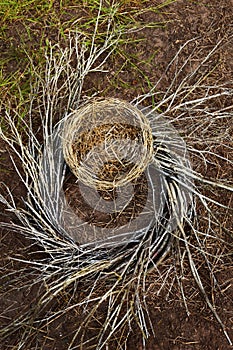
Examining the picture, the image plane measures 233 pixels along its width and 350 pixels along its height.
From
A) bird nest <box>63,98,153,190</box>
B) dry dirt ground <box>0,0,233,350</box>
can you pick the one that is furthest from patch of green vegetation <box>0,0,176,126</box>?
bird nest <box>63,98,153,190</box>

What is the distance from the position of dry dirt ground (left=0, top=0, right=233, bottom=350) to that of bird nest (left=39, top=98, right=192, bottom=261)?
0.41 ft

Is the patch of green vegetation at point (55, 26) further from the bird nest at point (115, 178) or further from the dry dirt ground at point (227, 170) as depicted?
the bird nest at point (115, 178)

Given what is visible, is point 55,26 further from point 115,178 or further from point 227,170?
point 227,170

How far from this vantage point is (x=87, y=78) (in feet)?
6.11

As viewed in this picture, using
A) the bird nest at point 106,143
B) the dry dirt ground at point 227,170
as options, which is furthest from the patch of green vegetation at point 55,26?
the bird nest at point 106,143

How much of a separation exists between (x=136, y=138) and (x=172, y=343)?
0.59 m

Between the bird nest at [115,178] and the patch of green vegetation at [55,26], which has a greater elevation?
the patch of green vegetation at [55,26]

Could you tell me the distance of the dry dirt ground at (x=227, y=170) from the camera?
65.9 inches

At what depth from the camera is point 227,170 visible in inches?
70.0

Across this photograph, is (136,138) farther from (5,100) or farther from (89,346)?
(89,346)

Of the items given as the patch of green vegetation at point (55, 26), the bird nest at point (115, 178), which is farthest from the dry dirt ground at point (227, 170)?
the bird nest at point (115, 178)

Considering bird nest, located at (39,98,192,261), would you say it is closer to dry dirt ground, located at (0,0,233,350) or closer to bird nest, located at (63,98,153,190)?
bird nest, located at (63,98,153,190)

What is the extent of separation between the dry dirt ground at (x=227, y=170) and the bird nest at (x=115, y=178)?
0.12 meters

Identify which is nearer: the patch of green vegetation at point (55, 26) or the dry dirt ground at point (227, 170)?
the dry dirt ground at point (227, 170)
